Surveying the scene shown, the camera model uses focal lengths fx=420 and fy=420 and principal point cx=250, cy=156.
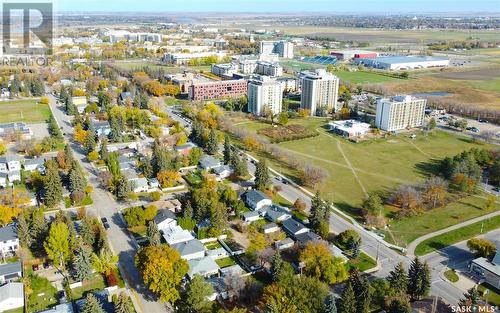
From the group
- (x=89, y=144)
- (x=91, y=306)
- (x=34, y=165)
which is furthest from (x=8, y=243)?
(x=89, y=144)

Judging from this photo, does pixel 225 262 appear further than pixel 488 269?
Yes

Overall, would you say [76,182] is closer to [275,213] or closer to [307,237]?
[275,213]

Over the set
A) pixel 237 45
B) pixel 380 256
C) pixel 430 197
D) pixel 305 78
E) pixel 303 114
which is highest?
pixel 237 45

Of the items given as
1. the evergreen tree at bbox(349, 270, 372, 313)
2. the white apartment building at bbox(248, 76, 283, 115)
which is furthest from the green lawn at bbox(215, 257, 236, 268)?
the white apartment building at bbox(248, 76, 283, 115)

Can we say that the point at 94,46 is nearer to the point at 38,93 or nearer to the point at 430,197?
the point at 38,93

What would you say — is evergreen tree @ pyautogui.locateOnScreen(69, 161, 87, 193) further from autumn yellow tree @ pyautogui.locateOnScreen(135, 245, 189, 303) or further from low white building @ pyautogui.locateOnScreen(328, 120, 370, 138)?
low white building @ pyautogui.locateOnScreen(328, 120, 370, 138)

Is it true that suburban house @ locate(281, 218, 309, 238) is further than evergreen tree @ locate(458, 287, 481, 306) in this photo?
Yes

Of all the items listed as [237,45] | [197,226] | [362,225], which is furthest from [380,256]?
[237,45]
